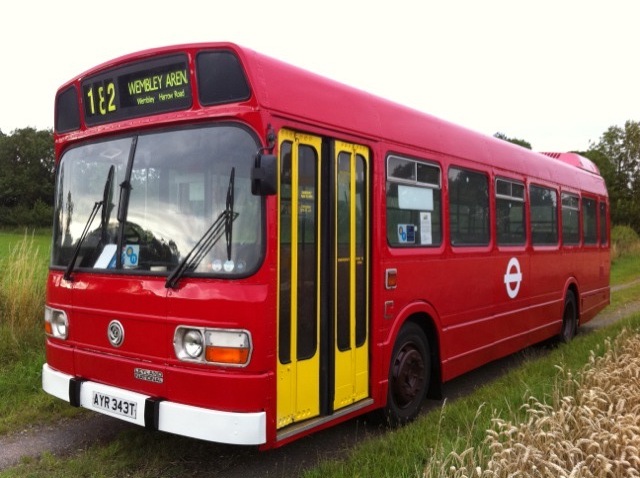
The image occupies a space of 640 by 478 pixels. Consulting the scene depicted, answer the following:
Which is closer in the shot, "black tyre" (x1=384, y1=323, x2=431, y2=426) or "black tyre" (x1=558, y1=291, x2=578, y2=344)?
"black tyre" (x1=384, y1=323, x2=431, y2=426)

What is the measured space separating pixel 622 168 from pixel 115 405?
39.7m

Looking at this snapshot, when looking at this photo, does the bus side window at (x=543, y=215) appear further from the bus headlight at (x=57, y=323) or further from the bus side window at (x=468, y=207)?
the bus headlight at (x=57, y=323)

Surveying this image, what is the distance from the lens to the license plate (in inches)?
166

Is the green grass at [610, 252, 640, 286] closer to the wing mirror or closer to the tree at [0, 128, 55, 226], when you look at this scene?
the wing mirror

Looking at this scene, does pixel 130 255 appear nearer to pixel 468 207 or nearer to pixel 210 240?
pixel 210 240

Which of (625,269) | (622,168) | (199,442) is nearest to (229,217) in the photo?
(199,442)

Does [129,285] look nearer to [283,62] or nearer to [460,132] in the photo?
[283,62]

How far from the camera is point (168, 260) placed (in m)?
4.28

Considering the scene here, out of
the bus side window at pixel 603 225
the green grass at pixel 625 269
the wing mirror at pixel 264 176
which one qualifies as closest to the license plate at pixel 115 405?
the wing mirror at pixel 264 176

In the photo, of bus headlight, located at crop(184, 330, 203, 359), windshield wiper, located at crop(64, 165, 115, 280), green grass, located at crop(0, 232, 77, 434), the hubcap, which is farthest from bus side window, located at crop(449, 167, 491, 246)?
green grass, located at crop(0, 232, 77, 434)

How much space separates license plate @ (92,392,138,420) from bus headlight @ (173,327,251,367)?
1.83ft

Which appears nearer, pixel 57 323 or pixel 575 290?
pixel 57 323

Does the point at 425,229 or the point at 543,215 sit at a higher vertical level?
the point at 543,215

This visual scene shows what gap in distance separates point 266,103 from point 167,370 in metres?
1.91
